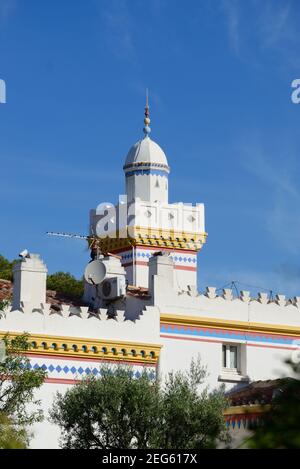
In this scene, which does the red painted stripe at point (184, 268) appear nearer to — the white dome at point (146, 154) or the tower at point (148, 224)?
the tower at point (148, 224)

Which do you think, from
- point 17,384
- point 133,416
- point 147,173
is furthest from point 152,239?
point 17,384

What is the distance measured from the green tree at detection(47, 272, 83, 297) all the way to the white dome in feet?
56.4

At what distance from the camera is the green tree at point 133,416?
35.7m

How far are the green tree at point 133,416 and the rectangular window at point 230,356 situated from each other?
694cm

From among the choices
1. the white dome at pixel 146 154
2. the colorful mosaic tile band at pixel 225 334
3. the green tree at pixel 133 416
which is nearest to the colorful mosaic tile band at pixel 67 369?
the colorful mosaic tile band at pixel 225 334

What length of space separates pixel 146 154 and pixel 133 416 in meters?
21.2

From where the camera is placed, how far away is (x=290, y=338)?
149ft

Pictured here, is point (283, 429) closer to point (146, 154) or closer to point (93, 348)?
point (93, 348)

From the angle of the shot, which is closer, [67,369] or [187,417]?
[187,417]

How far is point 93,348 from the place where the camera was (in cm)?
4144

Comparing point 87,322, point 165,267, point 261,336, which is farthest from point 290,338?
point 87,322
